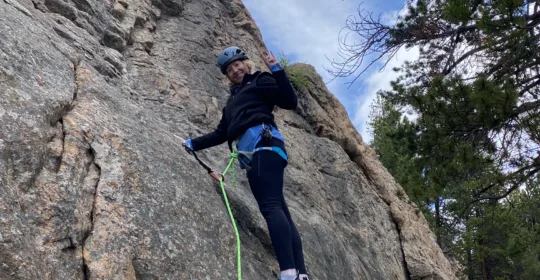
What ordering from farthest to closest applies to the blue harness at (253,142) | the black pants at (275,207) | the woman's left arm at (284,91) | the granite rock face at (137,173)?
the woman's left arm at (284,91), the blue harness at (253,142), the black pants at (275,207), the granite rock face at (137,173)

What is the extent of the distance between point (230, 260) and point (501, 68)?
19.4 feet

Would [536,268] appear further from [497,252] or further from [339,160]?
[339,160]

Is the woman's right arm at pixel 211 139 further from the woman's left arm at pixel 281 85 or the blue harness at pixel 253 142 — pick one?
the woman's left arm at pixel 281 85

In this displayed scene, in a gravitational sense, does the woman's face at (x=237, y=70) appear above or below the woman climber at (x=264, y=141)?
above

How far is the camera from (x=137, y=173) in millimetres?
4188

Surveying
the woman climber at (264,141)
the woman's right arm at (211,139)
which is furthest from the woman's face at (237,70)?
the woman's right arm at (211,139)

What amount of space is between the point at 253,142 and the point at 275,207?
27.7 inches

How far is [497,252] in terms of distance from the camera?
896 inches

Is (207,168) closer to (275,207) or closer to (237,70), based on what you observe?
(275,207)

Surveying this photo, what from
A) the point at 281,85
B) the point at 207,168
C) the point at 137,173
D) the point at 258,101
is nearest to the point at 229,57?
the point at 258,101

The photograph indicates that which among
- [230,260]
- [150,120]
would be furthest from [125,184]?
[150,120]

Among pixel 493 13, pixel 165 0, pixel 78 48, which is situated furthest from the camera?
pixel 165 0

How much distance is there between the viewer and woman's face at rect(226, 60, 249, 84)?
17.8 feet

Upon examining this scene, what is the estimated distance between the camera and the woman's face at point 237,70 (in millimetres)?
5426
